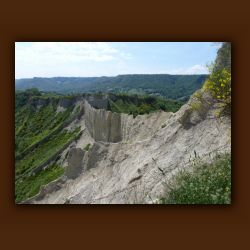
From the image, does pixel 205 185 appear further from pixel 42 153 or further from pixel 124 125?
pixel 42 153

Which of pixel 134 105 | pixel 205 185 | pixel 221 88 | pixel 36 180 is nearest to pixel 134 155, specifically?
pixel 205 185

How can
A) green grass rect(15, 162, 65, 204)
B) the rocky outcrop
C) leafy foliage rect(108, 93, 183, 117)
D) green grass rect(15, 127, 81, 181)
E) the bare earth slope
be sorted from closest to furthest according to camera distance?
the bare earth slope < the rocky outcrop < green grass rect(15, 162, 65, 204) < green grass rect(15, 127, 81, 181) < leafy foliage rect(108, 93, 183, 117)

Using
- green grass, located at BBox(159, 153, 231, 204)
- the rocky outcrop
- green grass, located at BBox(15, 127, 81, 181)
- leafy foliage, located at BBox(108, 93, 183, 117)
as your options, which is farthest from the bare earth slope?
leafy foliage, located at BBox(108, 93, 183, 117)

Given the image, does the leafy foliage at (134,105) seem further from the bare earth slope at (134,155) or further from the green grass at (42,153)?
the bare earth slope at (134,155)

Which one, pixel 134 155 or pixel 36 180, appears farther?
pixel 36 180

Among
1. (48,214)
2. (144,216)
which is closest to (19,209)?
(48,214)

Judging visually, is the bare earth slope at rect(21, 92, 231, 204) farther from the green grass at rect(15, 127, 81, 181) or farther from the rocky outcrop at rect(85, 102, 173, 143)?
the green grass at rect(15, 127, 81, 181)
